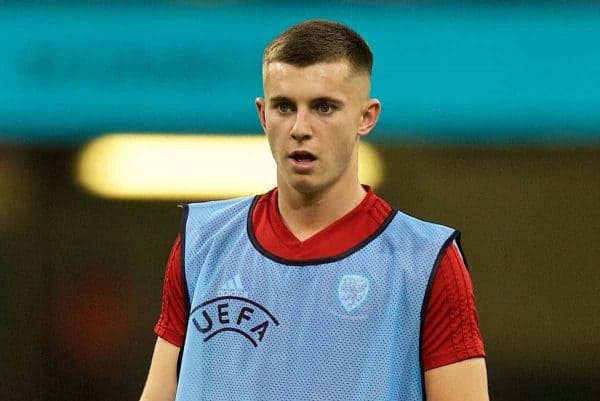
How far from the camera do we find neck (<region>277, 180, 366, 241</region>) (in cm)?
406

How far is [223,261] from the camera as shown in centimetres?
409

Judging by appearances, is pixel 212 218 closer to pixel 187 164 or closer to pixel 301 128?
pixel 301 128

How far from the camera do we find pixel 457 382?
12.6ft

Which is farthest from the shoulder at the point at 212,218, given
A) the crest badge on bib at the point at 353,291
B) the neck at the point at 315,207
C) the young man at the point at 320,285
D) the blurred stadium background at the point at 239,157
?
the blurred stadium background at the point at 239,157

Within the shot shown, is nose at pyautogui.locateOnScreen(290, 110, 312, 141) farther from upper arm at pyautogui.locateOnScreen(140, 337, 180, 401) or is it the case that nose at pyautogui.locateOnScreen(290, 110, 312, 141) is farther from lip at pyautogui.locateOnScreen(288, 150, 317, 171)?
upper arm at pyautogui.locateOnScreen(140, 337, 180, 401)

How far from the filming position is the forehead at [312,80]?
154 inches

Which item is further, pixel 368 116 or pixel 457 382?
pixel 368 116

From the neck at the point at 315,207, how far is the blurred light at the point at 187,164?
4.39 meters

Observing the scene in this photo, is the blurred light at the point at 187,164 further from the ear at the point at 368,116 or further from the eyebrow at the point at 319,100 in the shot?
the eyebrow at the point at 319,100

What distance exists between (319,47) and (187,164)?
4.82 meters

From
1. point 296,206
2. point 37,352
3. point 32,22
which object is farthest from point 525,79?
point 296,206

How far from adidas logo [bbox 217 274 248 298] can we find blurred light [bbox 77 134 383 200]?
176 inches

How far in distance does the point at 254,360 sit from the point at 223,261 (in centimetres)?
29

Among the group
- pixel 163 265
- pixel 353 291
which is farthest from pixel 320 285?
pixel 163 265
